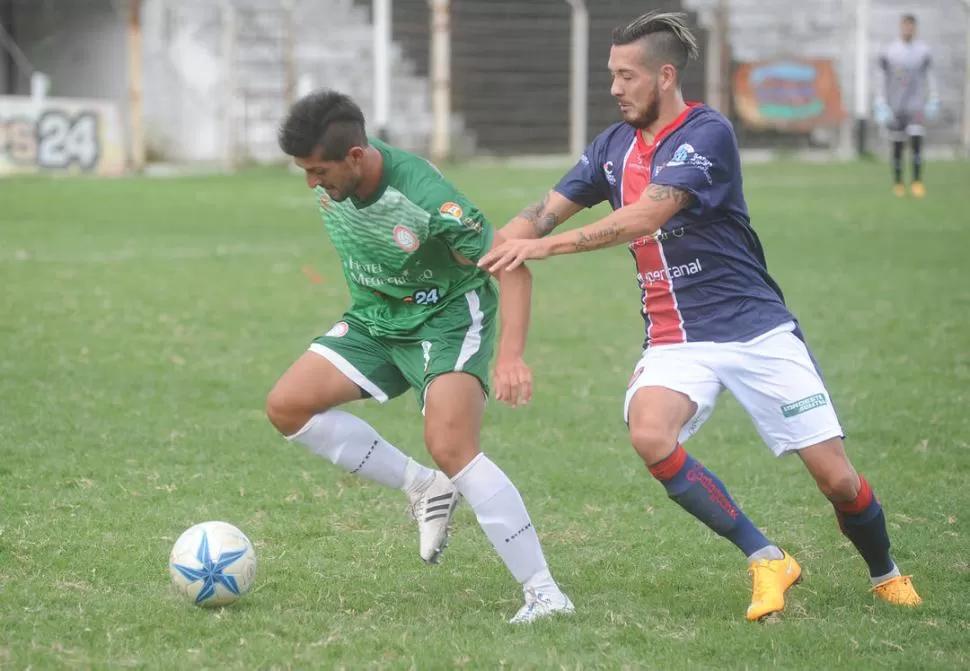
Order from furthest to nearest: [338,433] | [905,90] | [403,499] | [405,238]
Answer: [905,90] → [403,499] → [338,433] → [405,238]

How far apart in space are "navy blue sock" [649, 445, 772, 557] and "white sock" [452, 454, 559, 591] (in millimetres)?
474

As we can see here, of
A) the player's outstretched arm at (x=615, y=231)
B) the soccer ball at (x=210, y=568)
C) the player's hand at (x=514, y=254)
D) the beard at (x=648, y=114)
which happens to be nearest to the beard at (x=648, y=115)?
the beard at (x=648, y=114)

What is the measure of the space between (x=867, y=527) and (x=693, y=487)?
0.66 meters

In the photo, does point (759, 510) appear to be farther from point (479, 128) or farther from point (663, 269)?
point (479, 128)

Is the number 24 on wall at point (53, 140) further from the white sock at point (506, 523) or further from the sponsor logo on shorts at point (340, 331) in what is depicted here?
the white sock at point (506, 523)

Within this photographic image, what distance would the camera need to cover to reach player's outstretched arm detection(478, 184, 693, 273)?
469cm


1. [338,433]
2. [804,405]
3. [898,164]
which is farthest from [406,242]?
[898,164]

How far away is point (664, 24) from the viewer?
4.98 meters

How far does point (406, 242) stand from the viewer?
504 cm

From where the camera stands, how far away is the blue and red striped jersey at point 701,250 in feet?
16.0

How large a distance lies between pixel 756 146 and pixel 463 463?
29.1 m

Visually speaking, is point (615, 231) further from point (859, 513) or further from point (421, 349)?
point (859, 513)

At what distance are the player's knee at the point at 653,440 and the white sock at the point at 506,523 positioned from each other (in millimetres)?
471

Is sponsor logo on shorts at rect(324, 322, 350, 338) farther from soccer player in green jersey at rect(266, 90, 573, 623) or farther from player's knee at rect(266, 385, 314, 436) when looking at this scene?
player's knee at rect(266, 385, 314, 436)
